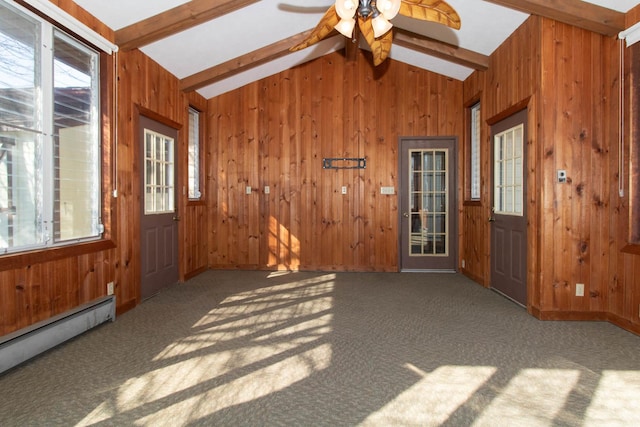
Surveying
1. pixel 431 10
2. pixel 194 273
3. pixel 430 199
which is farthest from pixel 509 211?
pixel 194 273

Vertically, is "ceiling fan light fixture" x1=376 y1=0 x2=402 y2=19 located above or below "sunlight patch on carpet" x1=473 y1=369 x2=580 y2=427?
above

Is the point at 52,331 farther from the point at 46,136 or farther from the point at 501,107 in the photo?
the point at 501,107

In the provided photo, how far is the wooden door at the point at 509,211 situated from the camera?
4.07 meters

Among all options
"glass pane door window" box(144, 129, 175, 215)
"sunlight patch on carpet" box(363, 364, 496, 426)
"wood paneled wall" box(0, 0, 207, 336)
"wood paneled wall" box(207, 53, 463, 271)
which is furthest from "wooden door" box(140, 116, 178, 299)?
"sunlight patch on carpet" box(363, 364, 496, 426)

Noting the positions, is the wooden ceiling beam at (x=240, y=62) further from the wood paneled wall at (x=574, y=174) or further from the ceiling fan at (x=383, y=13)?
the wood paneled wall at (x=574, y=174)

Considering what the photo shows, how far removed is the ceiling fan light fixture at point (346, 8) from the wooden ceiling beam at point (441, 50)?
2.77m

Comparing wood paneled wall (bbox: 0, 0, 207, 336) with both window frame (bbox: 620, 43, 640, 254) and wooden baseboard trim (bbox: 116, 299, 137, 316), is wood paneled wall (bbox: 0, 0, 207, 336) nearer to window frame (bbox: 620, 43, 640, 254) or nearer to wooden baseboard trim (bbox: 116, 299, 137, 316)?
wooden baseboard trim (bbox: 116, 299, 137, 316)

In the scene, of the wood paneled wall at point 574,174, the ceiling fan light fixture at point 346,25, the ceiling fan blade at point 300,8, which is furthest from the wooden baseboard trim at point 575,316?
the ceiling fan blade at point 300,8

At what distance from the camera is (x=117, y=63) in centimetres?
377

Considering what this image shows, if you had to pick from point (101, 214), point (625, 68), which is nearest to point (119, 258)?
point (101, 214)

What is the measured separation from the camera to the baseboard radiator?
8.13ft

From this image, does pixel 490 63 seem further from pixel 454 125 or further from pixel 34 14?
pixel 34 14

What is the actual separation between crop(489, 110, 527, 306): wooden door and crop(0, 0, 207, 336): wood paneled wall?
3.99 metres

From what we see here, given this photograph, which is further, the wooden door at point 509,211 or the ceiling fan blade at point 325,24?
the wooden door at point 509,211
